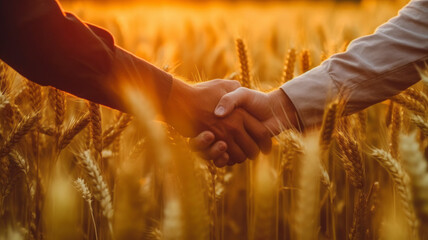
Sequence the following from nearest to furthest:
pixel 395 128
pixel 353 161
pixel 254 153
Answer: pixel 353 161 < pixel 395 128 < pixel 254 153

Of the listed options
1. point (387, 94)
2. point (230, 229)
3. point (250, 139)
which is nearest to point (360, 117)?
point (387, 94)

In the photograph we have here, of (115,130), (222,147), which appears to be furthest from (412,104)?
(115,130)

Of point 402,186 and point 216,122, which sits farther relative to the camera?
point 216,122

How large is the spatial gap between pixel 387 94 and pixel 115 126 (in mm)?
947

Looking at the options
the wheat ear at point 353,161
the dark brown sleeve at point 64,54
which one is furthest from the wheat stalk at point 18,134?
the wheat ear at point 353,161

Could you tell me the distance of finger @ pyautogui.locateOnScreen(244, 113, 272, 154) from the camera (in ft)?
5.91

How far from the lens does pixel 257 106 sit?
71.3 inches

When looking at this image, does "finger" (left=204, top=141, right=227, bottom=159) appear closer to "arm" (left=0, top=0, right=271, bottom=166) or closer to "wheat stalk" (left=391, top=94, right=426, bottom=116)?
"arm" (left=0, top=0, right=271, bottom=166)

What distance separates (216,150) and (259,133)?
22 centimetres

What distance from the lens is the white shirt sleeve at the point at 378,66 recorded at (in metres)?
1.55

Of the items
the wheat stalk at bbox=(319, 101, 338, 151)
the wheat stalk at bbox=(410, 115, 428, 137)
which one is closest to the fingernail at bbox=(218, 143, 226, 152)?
the wheat stalk at bbox=(319, 101, 338, 151)

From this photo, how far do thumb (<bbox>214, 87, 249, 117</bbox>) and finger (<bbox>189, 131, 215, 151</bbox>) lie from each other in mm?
96

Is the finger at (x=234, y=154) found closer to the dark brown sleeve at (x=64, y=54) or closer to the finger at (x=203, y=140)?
the finger at (x=203, y=140)

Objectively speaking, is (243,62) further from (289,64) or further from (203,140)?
(203,140)
